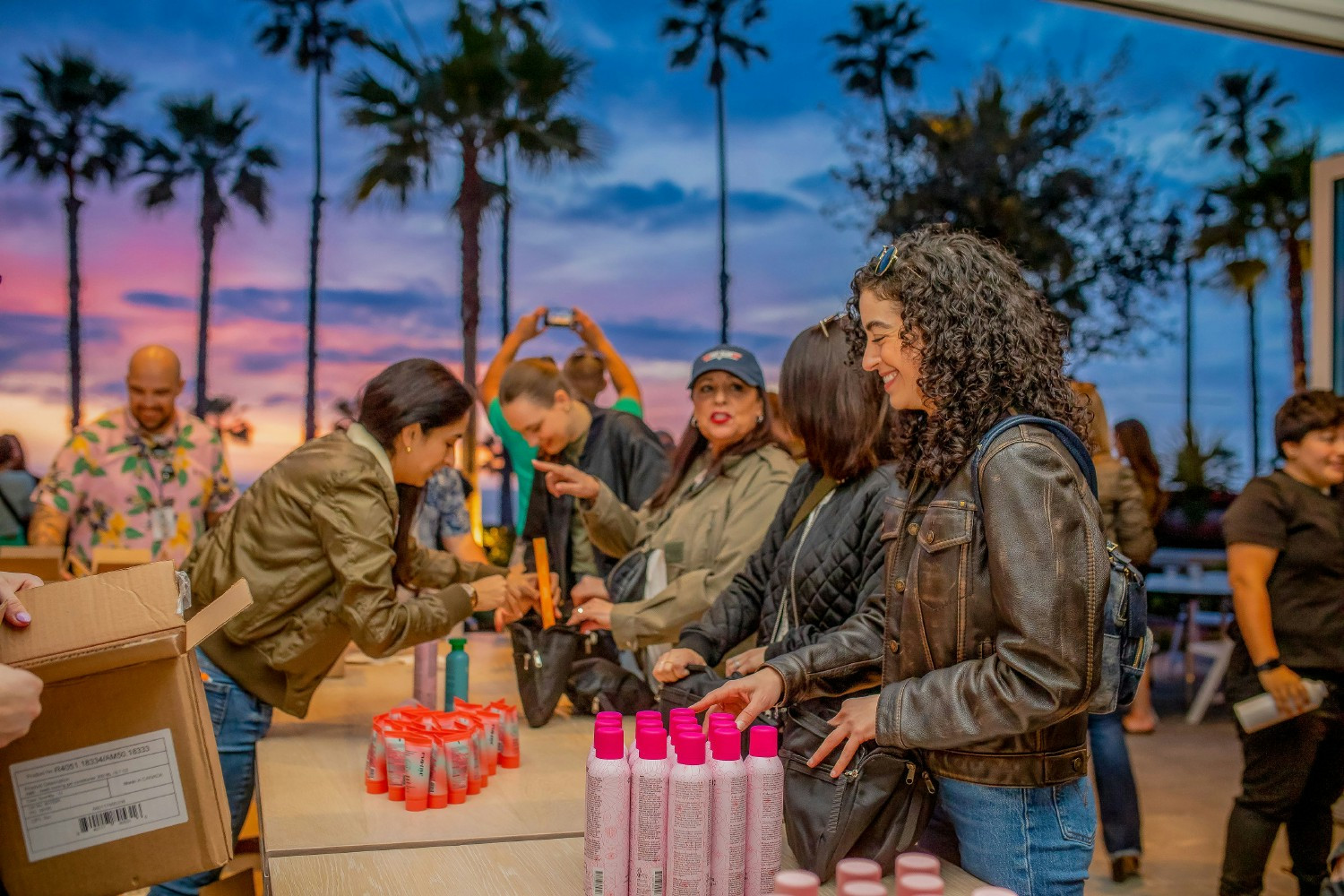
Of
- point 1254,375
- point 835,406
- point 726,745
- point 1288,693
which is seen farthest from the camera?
point 1254,375

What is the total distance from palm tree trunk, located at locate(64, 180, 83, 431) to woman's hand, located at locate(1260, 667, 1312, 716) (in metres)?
7.07

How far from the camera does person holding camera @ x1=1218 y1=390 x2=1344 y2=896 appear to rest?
293 cm

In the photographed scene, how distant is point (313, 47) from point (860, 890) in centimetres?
815

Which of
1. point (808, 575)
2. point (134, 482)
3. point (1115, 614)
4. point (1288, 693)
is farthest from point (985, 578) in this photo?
point (134, 482)

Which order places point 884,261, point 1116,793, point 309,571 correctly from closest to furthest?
point 884,261 → point 309,571 → point 1116,793

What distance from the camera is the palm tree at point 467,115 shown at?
786 centimetres

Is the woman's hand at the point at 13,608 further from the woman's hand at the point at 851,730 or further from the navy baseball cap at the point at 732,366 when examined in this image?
the navy baseball cap at the point at 732,366

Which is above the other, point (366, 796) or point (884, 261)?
point (884, 261)

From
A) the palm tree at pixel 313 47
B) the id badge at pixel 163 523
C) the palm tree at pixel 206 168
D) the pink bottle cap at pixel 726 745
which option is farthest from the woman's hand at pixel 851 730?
the palm tree at pixel 206 168

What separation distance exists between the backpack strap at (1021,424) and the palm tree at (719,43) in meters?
7.96

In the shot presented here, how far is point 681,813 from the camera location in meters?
1.25

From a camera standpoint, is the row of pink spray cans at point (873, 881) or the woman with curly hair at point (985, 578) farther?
the woman with curly hair at point (985, 578)

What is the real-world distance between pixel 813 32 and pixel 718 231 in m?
1.93

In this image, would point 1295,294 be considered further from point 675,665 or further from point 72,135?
point 72,135
